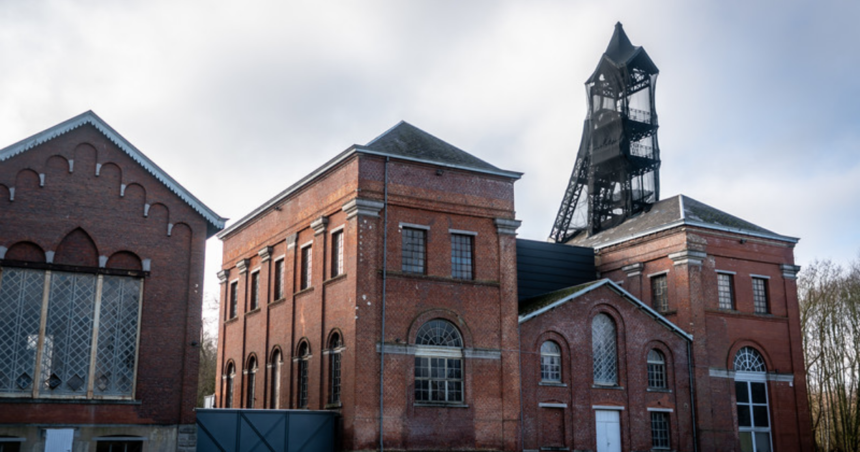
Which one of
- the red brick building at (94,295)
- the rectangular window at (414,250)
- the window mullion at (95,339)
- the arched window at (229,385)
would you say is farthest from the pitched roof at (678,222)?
the window mullion at (95,339)

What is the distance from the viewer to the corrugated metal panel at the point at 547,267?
34.0 m

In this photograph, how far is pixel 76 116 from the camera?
22.4 meters

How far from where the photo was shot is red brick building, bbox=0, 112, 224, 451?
21.1 meters

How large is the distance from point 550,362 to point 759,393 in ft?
33.9

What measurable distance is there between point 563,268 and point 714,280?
→ 6.02m

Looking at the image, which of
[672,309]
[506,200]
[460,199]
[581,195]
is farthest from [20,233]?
[581,195]

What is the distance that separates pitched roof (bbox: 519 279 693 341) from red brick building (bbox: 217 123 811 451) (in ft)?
0.26

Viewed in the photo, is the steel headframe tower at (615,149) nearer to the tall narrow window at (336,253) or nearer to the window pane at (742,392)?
the window pane at (742,392)

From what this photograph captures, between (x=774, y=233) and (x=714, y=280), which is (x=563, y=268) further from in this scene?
(x=774, y=233)

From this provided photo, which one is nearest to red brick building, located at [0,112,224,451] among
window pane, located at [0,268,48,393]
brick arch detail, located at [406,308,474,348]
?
window pane, located at [0,268,48,393]

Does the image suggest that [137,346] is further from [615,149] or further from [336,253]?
[615,149]

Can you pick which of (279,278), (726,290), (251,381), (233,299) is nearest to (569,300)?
(726,290)

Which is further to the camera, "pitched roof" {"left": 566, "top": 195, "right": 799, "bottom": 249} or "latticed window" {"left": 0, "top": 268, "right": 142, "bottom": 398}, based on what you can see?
"pitched roof" {"left": 566, "top": 195, "right": 799, "bottom": 249}

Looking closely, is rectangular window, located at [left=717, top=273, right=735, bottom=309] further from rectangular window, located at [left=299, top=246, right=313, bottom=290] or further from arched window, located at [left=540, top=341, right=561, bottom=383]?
rectangular window, located at [left=299, top=246, right=313, bottom=290]
